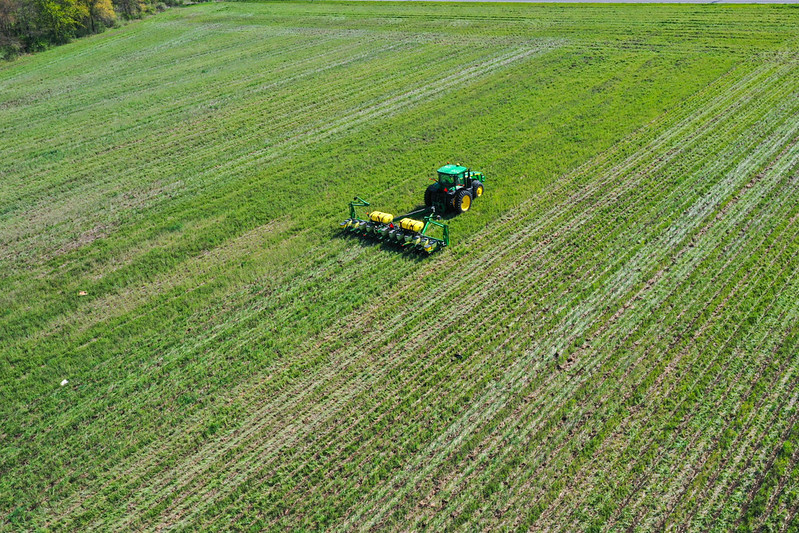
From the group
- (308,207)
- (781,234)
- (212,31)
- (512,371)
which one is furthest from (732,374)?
(212,31)

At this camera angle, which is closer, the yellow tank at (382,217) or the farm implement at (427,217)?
the farm implement at (427,217)

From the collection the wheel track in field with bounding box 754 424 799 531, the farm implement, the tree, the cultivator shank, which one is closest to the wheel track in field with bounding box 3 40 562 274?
the farm implement

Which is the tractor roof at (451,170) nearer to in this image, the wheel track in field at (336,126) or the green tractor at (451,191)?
the green tractor at (451,191)

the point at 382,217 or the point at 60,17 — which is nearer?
the point at 382,217

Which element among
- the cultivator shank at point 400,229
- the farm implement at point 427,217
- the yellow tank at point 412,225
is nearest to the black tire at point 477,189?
the farm implement at point 427,217

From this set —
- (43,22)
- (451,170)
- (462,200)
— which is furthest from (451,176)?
(43,22)

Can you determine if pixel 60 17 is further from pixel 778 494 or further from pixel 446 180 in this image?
pixel 778 494

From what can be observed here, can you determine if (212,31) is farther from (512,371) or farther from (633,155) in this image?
(512,371)
